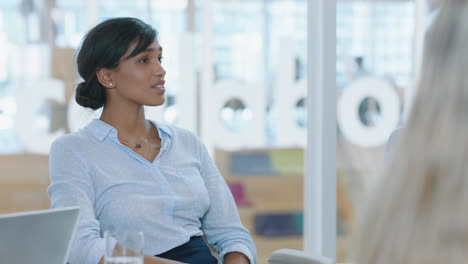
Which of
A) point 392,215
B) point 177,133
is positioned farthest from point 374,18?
point 392,215

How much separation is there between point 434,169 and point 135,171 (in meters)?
1.61

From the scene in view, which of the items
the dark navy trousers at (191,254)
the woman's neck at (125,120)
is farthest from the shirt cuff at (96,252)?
the woman's neck at (125,120)

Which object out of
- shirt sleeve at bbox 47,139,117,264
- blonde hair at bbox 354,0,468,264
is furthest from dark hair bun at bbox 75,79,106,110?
blonde hair at bbox 354,0,468,264

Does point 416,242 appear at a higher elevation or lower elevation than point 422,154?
lower

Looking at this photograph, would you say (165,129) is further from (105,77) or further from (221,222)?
(221,222)

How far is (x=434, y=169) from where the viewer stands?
0.82 meters

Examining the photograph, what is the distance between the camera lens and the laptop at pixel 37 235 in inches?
55.3

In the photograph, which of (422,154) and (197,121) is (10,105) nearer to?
(197,121)

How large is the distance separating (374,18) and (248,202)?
1332 mm

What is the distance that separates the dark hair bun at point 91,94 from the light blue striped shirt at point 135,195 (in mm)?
157

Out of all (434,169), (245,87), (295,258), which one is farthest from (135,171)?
(434,169)

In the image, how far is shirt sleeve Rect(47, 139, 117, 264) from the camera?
212 cm

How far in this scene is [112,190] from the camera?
2.26m

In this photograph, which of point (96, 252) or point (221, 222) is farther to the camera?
point (221, 222)
